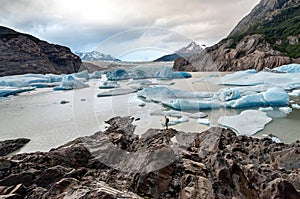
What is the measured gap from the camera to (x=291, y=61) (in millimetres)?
23109

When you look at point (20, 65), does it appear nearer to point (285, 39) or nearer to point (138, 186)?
point (138, 186)

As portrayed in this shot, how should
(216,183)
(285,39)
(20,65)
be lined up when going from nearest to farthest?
(216,183)
(20,65)
(285,39)

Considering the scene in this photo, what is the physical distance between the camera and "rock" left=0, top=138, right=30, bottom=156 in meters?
4.14

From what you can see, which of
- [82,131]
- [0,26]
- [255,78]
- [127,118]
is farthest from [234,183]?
[0,26]

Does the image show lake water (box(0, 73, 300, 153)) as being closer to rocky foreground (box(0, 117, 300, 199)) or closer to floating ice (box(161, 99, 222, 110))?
floating ice (box(161, 99, 222, 110))

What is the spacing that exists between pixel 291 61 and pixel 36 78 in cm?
2337

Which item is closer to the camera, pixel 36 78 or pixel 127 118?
pixel 127 118

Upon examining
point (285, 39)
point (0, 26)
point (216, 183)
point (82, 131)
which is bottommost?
point (82, 131)

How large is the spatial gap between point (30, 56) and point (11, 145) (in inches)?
919

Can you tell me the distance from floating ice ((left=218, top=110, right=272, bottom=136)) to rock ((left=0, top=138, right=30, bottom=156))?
4.17 meters

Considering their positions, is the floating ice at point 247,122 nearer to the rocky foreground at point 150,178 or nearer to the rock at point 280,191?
the rocky foreground at point 150,178

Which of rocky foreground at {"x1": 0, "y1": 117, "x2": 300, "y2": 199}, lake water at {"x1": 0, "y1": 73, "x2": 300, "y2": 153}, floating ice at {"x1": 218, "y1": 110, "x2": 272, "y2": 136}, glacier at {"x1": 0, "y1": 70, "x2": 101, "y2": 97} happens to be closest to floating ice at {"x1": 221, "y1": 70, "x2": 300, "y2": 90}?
lake water at {"x1": 0, "y1": 73, "x2": 300, "y2": 153}

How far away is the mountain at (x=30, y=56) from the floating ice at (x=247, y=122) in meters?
22.1

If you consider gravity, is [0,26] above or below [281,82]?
above
